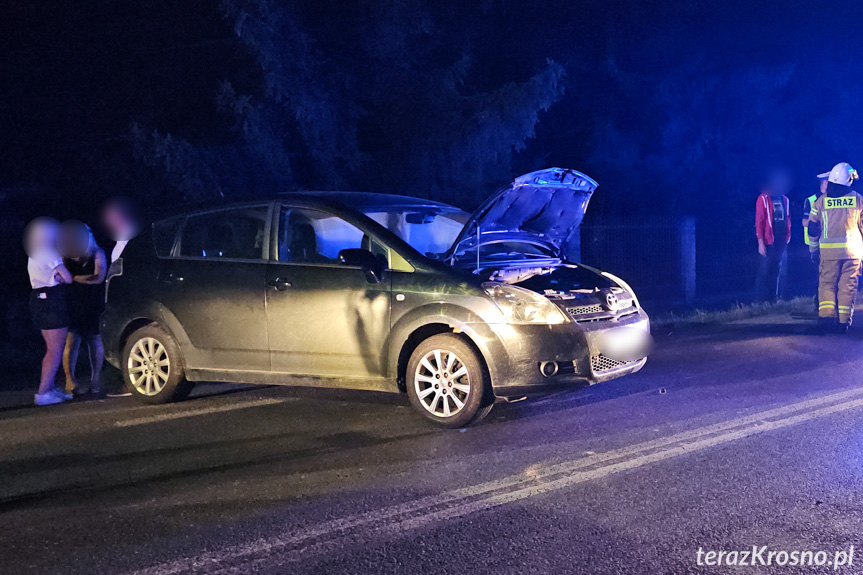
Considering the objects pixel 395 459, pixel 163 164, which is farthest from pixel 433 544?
pixel 163 164

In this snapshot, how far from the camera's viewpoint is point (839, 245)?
1084 centimetres

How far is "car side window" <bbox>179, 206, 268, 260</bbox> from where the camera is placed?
7.14m

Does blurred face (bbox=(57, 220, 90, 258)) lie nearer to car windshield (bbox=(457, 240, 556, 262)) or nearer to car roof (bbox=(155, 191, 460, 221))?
car roof (bbox=(155, 191, 460, 221))

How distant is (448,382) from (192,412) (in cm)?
224

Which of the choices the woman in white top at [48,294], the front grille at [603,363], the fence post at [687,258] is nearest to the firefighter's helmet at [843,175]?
the front grille at [603,363]

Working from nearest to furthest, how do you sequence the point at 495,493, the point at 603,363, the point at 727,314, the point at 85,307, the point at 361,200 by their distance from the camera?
the point at 495,493 → the point at 603,363 → the point at 361,200 → the point at 85,307 → the point at 727,314

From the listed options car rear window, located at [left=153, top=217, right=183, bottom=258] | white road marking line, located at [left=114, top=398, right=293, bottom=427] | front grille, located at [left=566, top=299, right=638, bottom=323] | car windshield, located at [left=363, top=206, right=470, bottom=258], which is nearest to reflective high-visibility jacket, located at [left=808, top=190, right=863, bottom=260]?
front grille, located at [left=566, top=299, right=638, bottom=323]

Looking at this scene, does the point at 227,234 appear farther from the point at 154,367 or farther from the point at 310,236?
the point at 154,367

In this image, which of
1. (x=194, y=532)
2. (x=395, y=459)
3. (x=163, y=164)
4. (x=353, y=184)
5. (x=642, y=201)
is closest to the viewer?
(x=194, y=532)

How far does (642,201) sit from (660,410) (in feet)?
45.9

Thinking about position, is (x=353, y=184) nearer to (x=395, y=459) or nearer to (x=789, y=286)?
(x=395, y=459)

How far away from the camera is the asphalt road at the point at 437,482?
3.95 metres

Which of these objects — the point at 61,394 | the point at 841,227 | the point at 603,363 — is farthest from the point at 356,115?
the point at 603,363

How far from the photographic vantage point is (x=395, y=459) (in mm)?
5547
